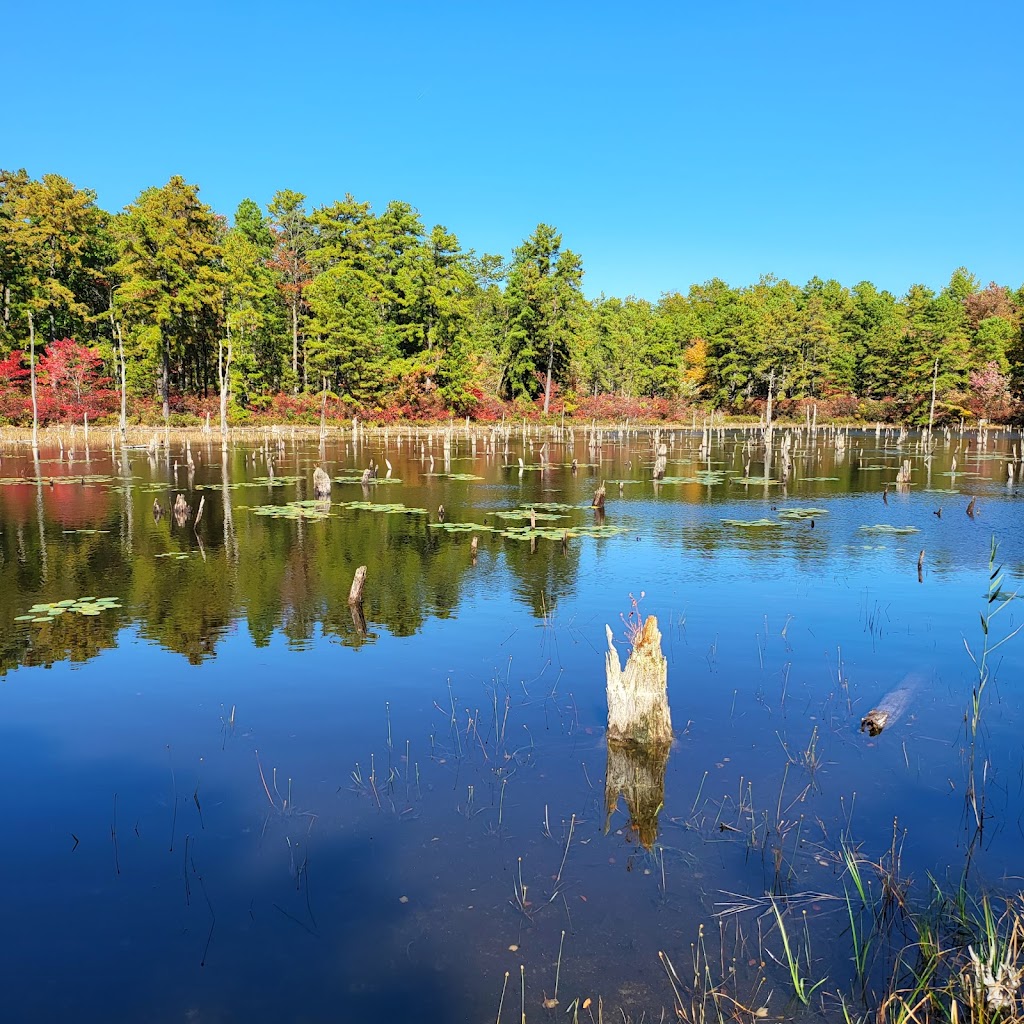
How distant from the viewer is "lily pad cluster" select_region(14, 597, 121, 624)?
16438 millimetres

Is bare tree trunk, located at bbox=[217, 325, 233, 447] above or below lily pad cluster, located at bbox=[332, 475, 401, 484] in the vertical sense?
above

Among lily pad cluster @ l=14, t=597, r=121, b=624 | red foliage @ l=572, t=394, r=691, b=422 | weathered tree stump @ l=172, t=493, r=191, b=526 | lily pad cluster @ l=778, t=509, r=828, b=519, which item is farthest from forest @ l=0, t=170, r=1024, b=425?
lily pad cluster @ l=778, t=509, r=828, b=519

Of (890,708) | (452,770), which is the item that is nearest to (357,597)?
(452,770)

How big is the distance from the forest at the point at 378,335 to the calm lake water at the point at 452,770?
1702 inches

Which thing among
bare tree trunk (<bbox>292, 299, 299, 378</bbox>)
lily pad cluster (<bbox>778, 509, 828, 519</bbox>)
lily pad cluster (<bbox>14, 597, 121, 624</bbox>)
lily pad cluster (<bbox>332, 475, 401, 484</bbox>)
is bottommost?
lily pad cluster (<bbox>14, 597, 121, 624</bbox>)

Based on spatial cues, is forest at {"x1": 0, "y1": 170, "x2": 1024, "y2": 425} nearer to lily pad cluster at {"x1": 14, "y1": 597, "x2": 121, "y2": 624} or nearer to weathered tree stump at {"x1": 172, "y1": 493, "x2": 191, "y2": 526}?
weathered tree stump at {"x1": 172, "y1": 493, "x2": 191, "y2": 526}

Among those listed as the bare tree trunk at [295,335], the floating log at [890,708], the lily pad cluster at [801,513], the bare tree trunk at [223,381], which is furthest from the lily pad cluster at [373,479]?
the bare tree trunk at [295,335]

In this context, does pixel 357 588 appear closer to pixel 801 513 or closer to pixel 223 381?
pixel 801 513

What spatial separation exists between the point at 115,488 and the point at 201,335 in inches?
1553

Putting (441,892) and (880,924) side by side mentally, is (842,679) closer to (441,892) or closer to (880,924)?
(880,924)

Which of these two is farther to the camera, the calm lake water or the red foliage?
the red foliage

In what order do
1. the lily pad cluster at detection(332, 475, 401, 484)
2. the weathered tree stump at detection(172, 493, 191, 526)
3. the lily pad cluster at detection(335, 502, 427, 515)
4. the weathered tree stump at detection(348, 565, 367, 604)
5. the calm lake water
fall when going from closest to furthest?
the calm lake water → the weathered tree stump at detection(348, 565, 367, 604) → the weathered tree stump at detection(172, 493, 191, 526) → the lily pad cluster at detection(335, 502, 427, 515) → the lily pad cluster at detection(332, 475, 401, 484)

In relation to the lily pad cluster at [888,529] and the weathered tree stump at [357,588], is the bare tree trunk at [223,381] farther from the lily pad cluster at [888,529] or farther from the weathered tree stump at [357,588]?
the lily pad cluster at [888,529]

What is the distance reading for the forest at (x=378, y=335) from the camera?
63.0 meters
